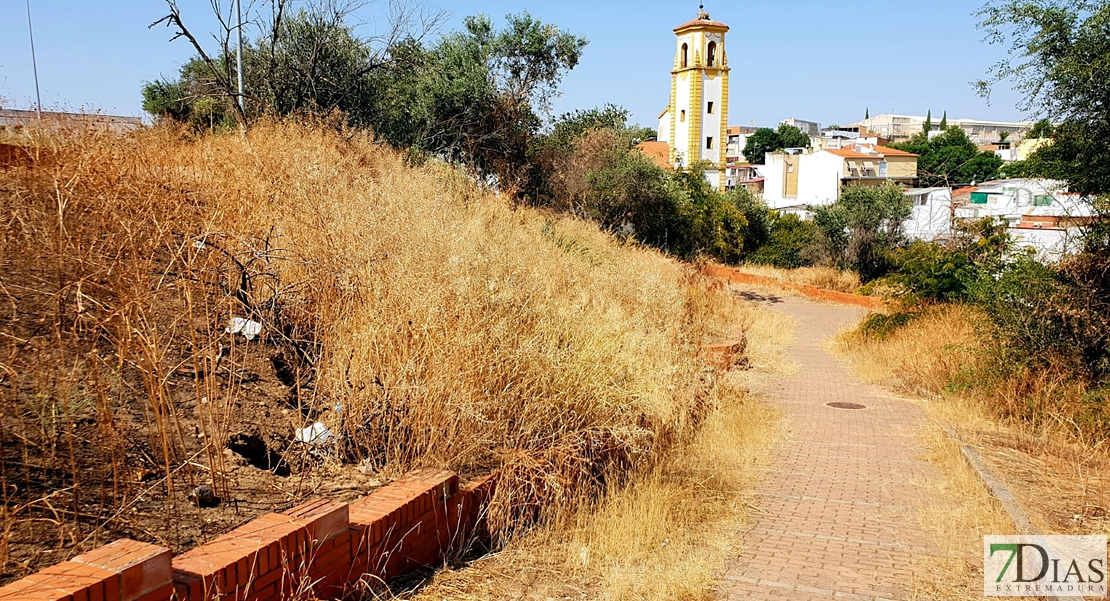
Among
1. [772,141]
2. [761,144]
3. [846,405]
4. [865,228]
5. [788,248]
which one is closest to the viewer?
[846,405]

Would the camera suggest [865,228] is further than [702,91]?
No

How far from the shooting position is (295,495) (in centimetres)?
403

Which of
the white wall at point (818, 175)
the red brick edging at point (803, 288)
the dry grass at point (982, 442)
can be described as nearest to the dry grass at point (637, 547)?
the dry grass at point (982, 442)

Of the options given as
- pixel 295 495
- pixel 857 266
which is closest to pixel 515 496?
pixel 295 495

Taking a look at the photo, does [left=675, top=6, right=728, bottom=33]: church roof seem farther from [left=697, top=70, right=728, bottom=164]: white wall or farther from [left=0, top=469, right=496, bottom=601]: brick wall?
[left=0, top=469, right=496, bottom=601]: brick wall

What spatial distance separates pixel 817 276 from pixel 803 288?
2.85m

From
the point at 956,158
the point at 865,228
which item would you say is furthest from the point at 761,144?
the point at 865,228

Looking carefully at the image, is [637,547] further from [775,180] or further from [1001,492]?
[775,180]

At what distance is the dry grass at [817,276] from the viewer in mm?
26422

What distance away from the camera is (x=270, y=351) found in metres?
5.65

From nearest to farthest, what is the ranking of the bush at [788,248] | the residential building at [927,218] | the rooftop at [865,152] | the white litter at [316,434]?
1. the white litter at [316,434]
2. the residential building at [927,218]
3. the bush at [788,248]
4. the rooftop at [865,152]

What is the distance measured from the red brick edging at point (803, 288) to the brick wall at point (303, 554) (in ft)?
55.7

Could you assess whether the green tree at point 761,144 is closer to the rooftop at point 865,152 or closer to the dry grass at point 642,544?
the rooftop at point 865,152

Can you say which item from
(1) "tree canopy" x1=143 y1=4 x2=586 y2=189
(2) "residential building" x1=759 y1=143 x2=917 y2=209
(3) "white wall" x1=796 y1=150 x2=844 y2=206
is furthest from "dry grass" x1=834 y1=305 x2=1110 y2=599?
(3) "white wall" x1=796 y1=150 x2=844 y2=206
